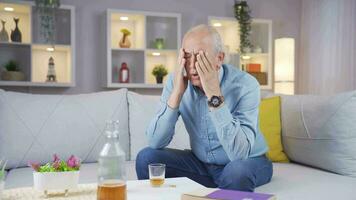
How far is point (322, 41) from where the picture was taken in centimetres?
444

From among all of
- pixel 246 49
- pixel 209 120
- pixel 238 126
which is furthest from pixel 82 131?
pixel 246 49

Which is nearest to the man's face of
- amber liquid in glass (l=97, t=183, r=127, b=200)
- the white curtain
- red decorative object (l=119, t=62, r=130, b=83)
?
amber liquid in glass (l=97, t=183, r=127, b=200)

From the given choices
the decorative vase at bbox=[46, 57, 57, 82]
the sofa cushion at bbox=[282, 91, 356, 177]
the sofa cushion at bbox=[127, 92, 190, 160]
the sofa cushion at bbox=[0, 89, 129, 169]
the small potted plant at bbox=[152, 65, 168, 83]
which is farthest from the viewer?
the small potted plant at bbox=[152, 65, 168, 83]

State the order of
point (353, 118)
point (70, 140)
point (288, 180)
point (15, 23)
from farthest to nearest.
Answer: point (15, 23) < point (70, 140) < point (353, 118) < point (288, 180)

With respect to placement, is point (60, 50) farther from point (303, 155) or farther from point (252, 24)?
point (303, 155)

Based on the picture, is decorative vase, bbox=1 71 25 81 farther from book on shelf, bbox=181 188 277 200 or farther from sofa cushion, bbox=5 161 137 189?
book on shelf, bbox=181 188 277 200

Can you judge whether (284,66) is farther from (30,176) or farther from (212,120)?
(30,176)

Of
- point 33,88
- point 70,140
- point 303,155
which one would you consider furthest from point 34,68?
point 303,155

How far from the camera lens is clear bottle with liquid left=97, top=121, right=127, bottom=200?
3.19 ft

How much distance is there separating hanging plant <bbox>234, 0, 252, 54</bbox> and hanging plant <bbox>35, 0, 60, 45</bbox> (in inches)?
74.5

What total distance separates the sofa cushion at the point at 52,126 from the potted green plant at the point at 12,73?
4.81ft

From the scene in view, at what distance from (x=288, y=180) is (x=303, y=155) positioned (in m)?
0.40

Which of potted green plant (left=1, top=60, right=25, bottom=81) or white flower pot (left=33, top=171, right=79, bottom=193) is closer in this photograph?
white flower pot (left=33, top=171, right=79, bottom=193)

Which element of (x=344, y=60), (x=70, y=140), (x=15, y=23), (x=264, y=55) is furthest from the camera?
(x=264, y=55)
